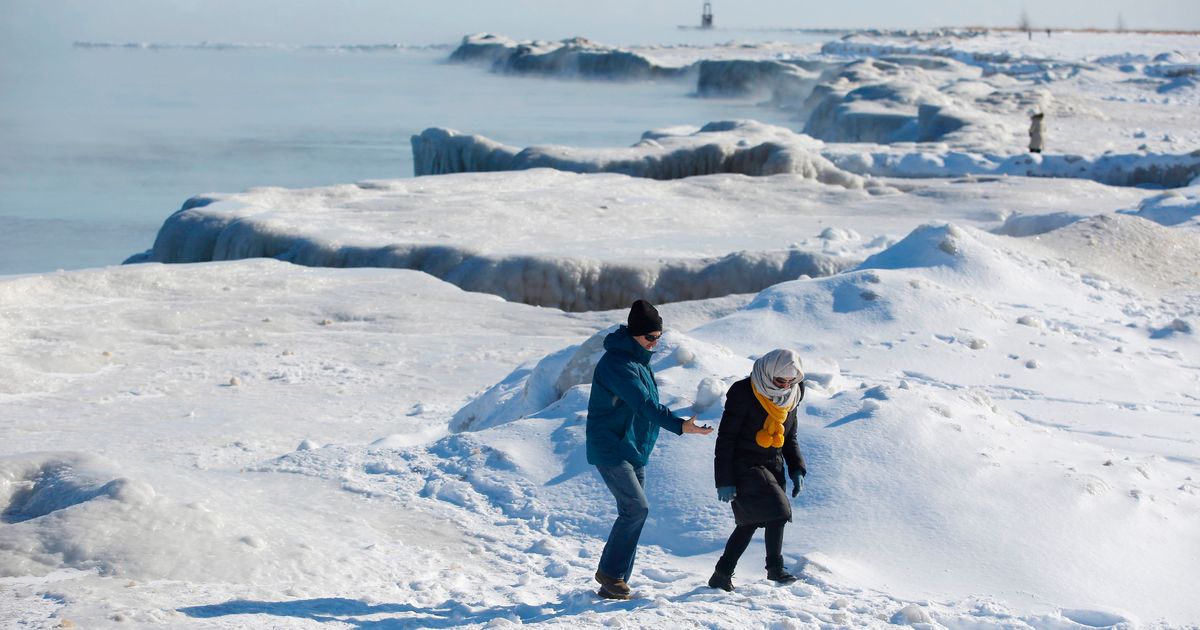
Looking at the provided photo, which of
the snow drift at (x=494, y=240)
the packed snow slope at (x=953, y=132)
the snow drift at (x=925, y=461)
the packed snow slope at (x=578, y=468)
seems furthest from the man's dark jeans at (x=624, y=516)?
the packed snow slope at (x=953, y=132)

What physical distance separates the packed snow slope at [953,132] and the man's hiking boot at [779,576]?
15.5 meters

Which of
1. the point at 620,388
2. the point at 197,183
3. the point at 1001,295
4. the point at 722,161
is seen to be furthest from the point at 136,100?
the point at 620,388

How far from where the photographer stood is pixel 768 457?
4.18 meters

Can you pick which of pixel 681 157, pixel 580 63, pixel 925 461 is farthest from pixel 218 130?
pixel 925 461

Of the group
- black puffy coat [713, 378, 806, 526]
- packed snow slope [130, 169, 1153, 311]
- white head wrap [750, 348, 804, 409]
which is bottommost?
packed snow slope [130, 169, 1153, 311]

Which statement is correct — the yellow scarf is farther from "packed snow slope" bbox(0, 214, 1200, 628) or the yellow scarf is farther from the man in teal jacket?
"packed snow slope" bbox(0, 214, 1200, 628)

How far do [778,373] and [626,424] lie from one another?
502 millimetres

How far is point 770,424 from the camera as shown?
163 inches

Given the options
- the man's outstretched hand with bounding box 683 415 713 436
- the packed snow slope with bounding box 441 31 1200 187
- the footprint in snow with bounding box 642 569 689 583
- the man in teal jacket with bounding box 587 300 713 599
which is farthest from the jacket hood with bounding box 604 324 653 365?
the packed snow slope with bounding box 441 31 1200 187

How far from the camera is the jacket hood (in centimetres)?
406

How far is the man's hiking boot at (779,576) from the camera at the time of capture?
14.2ft

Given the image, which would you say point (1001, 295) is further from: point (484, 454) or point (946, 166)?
point (946, 166)

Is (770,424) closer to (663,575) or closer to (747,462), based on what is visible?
(747,462)

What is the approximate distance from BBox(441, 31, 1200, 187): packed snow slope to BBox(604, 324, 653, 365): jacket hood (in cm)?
1566
